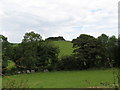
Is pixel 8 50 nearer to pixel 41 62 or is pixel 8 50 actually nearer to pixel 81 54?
pixel 41 62

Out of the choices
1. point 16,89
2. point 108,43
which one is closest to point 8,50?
point 108,43

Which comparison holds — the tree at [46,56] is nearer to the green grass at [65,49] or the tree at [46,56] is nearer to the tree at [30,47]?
the tree at [30,47]

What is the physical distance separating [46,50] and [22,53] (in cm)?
386

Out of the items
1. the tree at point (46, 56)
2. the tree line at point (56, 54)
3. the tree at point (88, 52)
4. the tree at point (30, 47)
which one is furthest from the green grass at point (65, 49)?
the tree at point (30, 47)

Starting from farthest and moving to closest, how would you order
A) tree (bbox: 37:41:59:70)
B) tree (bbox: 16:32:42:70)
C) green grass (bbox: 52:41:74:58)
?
1. green grass (bbox: 52:41:74:58)
2. tree (bbox: 37:41:59:70)
3. tree (bbox: 16:32:42:70)

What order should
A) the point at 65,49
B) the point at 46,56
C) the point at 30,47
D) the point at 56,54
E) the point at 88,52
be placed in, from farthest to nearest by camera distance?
the point at 65,49 < the point at 56,54 < the point at 30,47 < the point at 46,56 < the point at 88,52

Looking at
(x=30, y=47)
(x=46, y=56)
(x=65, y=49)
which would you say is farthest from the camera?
(x=65, y=49)

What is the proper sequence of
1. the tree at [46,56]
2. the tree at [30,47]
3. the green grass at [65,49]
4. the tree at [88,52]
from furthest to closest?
1. the green grass at [65,49]
2. the tree at [46,56]
3. the tree at [88,52]
4. the tree at [30,47]

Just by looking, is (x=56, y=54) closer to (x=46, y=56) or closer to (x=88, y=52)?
(x=46, y=56)

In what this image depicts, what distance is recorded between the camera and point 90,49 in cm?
3225

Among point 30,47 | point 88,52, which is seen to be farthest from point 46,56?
point 88,52

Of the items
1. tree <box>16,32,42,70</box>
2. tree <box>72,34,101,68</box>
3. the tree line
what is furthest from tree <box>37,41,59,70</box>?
tree <box>72,34,101,68</box>

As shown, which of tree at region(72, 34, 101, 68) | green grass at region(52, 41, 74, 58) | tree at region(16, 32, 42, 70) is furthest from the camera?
green grass at region(52, 41, 74, 58)

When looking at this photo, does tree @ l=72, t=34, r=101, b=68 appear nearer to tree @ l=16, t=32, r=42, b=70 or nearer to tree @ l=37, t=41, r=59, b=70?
tree @ l=37, t=41, r=59, b=70
